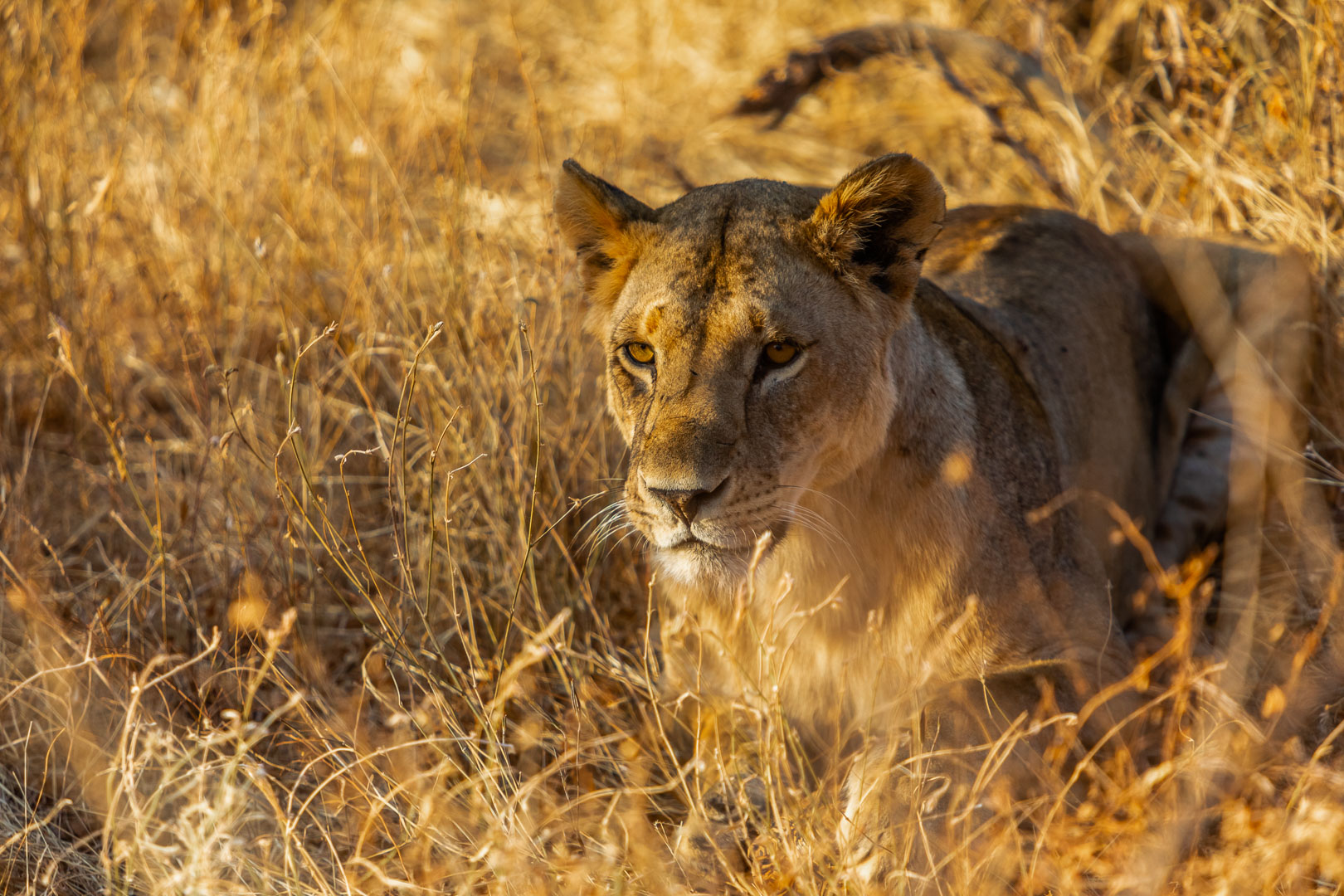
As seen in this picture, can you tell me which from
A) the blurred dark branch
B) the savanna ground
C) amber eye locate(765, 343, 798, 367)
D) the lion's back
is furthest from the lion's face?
the blurred dark branch

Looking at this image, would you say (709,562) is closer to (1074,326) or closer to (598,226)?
(598,226)

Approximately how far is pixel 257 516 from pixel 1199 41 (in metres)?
4.59

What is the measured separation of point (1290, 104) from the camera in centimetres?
503

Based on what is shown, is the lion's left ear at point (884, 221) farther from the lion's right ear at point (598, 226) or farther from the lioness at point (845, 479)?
the lion's right ear at point (598, 226)

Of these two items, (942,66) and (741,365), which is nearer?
(741,365)

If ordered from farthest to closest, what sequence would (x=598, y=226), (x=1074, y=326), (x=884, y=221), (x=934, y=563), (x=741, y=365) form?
(x=1074, y=326) → (x=598, y=226) → (x=934, y=563) → (x=884, y=221) → (x=741, y=365)

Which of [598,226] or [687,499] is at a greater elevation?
[598,226]

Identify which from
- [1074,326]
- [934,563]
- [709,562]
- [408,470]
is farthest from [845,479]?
[408,470]

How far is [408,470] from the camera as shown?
436 cm

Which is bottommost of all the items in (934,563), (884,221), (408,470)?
(408,470)

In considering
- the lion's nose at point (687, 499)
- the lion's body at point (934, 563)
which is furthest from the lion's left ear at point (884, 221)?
the lion's nose at point (687, 499)

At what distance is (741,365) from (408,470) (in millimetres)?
1807

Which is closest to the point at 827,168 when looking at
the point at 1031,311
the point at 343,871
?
the point at 1031,311

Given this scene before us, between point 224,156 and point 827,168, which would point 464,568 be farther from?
point 827,168
